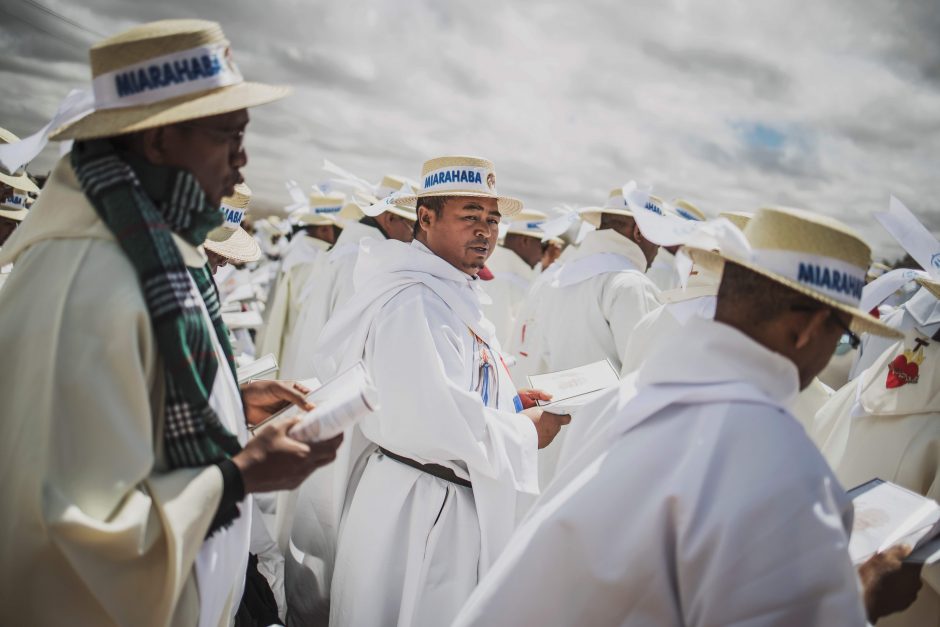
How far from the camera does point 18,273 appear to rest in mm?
1521

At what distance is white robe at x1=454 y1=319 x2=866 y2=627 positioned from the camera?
1361mm

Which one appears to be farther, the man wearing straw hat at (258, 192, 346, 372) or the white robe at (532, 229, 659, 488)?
the man wearing straw hat at (258, 192, 346, 372)

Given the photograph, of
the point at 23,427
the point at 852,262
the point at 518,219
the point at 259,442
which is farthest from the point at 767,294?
the point at 518,219

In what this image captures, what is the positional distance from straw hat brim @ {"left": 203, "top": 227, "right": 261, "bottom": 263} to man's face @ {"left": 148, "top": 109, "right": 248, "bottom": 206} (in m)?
1.55

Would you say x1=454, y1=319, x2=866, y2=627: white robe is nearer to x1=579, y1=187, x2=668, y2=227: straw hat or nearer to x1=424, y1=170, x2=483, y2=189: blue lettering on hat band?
x1=424, y1=170, x2=483, y2=189: blue lettering on hat band

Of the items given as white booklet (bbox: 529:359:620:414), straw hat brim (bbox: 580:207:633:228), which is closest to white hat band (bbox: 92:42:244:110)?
white booklet (bbox: 529:359:620:414)

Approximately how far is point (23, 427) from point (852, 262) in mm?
2070

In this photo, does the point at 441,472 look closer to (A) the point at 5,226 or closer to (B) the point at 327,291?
(A) the point at 5,226

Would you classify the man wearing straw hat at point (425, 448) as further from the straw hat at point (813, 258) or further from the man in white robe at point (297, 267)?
the man in white robe at point (297, 267)

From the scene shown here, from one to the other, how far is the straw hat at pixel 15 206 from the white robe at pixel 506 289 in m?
5.39

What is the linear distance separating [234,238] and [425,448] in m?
1.76

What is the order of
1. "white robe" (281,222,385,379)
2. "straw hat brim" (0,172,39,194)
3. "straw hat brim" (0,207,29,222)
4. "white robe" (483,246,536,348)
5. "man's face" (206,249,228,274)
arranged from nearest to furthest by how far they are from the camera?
"man's face" (206,249,228,274) < "straw hat brim" (0,172,39,194) < "straw hat brim" (0,207,29,222) < "white robe" (281,222,385,379) < "white robe" (483,246,536,348)

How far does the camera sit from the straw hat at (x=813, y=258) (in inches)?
60.7

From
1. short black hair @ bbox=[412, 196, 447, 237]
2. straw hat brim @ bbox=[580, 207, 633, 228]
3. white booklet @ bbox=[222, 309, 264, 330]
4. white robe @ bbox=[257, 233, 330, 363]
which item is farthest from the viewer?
white robe @ bbox=[257, 233, 330, 363]
